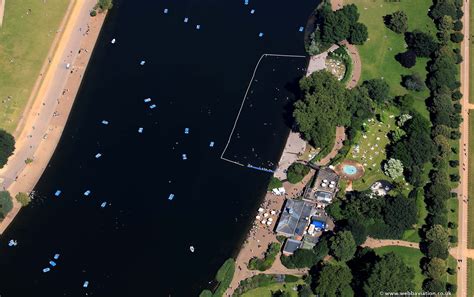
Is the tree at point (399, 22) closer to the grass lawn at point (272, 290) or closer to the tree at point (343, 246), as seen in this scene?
the tree at point (343, 246)

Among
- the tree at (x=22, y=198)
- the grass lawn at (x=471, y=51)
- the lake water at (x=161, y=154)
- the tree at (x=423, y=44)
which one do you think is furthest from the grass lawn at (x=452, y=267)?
the tree at (x=22, y=198)

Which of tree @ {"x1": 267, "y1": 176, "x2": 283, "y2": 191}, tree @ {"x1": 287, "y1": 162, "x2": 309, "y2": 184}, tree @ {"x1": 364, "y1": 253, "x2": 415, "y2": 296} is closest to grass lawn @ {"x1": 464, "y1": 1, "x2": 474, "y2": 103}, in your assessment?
tree @ {"x1": 287, "y1": 162, "x2": 309, "y2": 184}

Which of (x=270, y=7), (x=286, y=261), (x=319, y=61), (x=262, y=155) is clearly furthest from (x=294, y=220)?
(x=270, y=7)

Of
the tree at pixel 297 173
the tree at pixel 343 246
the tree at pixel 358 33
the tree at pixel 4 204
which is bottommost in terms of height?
the tree at pixel 4 204

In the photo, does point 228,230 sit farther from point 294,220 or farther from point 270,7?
point 270,7

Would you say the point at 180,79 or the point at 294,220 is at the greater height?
the point at 180,79

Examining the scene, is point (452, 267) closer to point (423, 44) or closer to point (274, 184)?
point (274, 184)

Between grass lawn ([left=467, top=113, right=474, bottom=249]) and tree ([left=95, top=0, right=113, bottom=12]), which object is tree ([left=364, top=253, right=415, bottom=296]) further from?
tree ([left=95, top=0, right=113, bottom=12])
